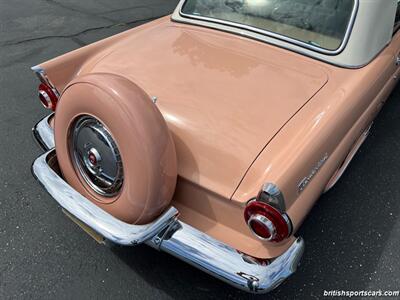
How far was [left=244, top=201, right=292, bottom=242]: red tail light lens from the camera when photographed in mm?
1626

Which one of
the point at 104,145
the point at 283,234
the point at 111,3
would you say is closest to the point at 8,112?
the point at 104,145

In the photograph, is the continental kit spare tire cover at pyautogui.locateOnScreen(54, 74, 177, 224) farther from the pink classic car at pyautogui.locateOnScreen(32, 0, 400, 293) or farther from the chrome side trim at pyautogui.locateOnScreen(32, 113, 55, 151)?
the chrome side trim at pyautogui.locateOnScreen(32, 113, 55, 151)

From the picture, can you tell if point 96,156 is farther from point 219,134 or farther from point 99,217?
point 219,134

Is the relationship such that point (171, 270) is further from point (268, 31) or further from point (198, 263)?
point (268, 31)

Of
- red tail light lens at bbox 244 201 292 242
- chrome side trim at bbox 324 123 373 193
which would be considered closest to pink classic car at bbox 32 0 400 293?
red tail light lens at bbox 244 201 292 242

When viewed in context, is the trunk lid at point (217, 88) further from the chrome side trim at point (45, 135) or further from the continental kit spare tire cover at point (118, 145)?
the chrome side trim at point (45, 135)

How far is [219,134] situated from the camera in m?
1.85

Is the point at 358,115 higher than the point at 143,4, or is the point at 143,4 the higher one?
the point at 358,115

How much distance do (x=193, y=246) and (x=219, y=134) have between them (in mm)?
536

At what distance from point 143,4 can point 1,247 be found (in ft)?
19.9

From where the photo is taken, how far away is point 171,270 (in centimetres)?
229

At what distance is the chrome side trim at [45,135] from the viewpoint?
230 cm

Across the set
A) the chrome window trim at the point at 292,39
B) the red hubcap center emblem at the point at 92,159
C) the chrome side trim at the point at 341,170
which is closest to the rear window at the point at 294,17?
the chrome window trim at the point at 292,39

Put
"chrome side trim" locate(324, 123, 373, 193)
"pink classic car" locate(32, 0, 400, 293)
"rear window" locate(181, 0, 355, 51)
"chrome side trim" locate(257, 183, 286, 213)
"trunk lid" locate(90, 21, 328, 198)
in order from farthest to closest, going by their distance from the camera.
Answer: "rear window" locate(181, 0, 355, 51) → "chrome side trim" locate(324, 123, 373, 193) → "trunk lid" locate(90, 21, 328, 198) → "pink classic car" locate(32, 0, 400, 293) → "chrome side trim" locate(257, 183, 286, 213)
